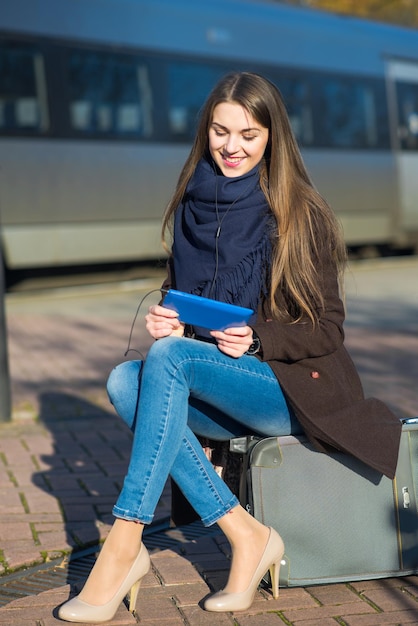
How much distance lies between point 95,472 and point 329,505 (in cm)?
162

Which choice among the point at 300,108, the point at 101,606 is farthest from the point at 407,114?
the point at 101,606

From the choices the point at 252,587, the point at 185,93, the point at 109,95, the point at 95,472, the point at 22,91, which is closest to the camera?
the point at 252,587

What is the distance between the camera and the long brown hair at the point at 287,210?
3.04 m

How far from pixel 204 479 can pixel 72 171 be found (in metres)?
8.26

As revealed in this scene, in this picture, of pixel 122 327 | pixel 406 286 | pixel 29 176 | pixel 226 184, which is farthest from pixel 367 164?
pixel 226 184

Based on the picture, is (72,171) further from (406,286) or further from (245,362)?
(245,362)

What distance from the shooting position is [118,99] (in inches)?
451

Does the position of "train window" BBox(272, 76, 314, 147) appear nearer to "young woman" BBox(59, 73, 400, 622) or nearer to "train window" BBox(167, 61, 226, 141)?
"train window" BBox(167, 61, 226, 141)

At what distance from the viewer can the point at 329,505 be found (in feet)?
10.0

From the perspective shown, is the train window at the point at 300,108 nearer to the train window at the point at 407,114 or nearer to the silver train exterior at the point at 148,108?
the silver train exterior at the point at 148,108

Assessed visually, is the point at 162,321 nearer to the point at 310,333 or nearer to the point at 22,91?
the point at 310,333

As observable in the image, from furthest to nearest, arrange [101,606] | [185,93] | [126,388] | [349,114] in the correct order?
1. [349,114]
2. [185,93]
3. [126,388]
4. [101,606]

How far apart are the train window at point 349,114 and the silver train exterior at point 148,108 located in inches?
0.6

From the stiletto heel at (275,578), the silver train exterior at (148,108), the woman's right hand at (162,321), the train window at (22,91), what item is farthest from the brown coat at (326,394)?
the train window at (22,91)
